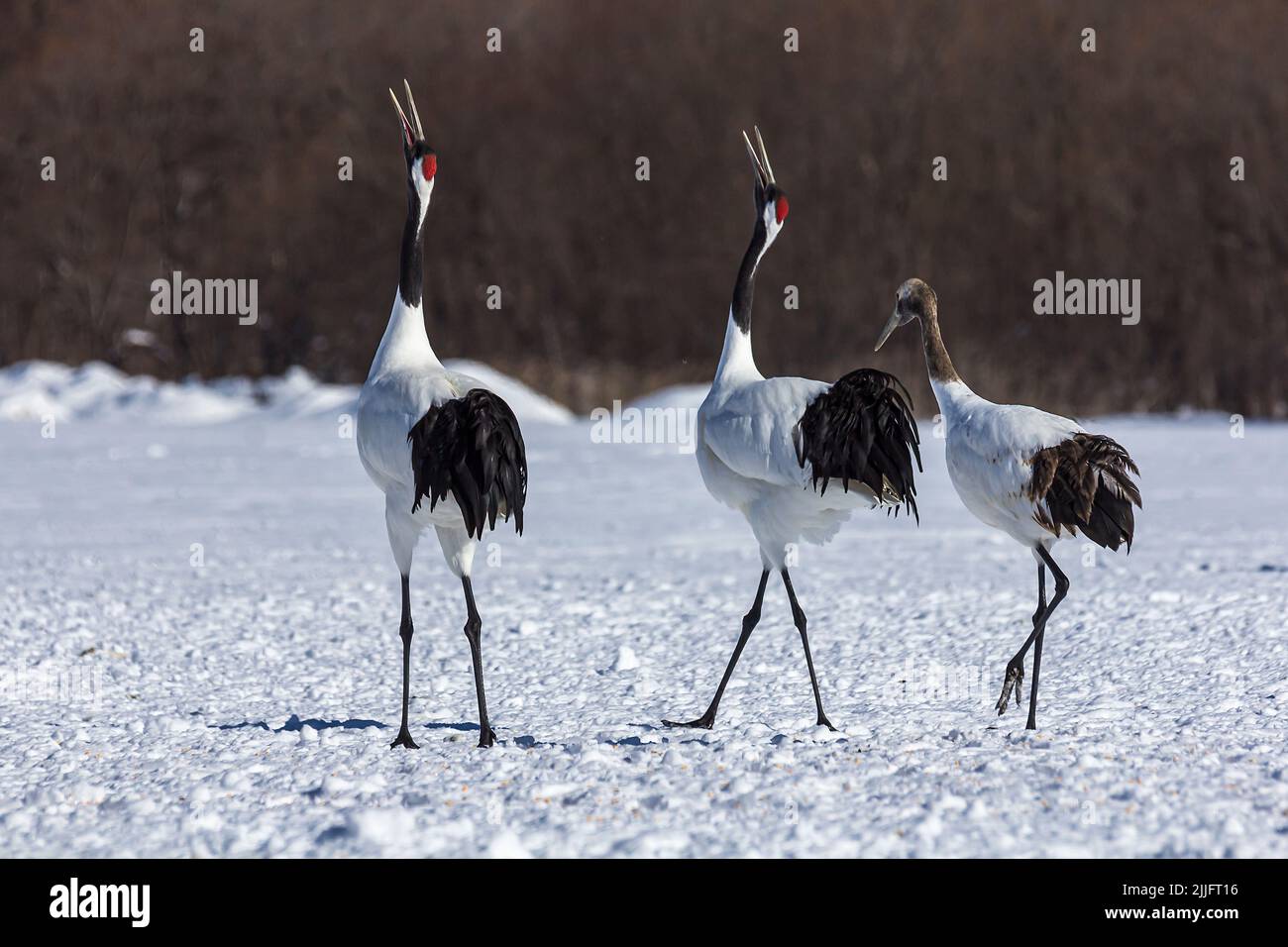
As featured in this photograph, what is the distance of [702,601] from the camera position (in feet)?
30.9

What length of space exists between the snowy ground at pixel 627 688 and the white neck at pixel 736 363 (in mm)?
1372

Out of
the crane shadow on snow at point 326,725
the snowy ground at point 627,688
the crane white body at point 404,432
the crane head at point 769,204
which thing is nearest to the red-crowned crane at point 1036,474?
the snowy ground at point 627,688

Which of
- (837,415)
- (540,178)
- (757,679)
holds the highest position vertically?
(540,178)

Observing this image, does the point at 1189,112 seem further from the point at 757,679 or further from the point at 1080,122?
the point at 757,679

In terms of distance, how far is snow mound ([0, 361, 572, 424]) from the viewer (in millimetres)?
23375

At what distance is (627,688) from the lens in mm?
7168

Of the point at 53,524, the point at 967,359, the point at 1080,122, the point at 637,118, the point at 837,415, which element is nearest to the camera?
the point at 837,415

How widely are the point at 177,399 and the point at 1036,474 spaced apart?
2131cm

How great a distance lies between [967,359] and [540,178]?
1104cm

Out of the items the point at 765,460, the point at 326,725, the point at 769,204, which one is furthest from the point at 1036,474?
the point at 326,725

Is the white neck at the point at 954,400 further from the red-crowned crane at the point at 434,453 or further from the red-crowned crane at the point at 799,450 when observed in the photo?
the red-crowned crane at the point at 434,453

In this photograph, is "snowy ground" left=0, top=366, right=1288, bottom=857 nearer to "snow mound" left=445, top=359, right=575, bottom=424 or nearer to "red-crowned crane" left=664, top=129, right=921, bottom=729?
"red-crowned crane" left=664, top=129, right=921, bottom=729

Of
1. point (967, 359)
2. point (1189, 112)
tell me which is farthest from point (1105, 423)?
point (1189, 112)

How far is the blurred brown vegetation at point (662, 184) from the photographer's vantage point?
30.4 m
